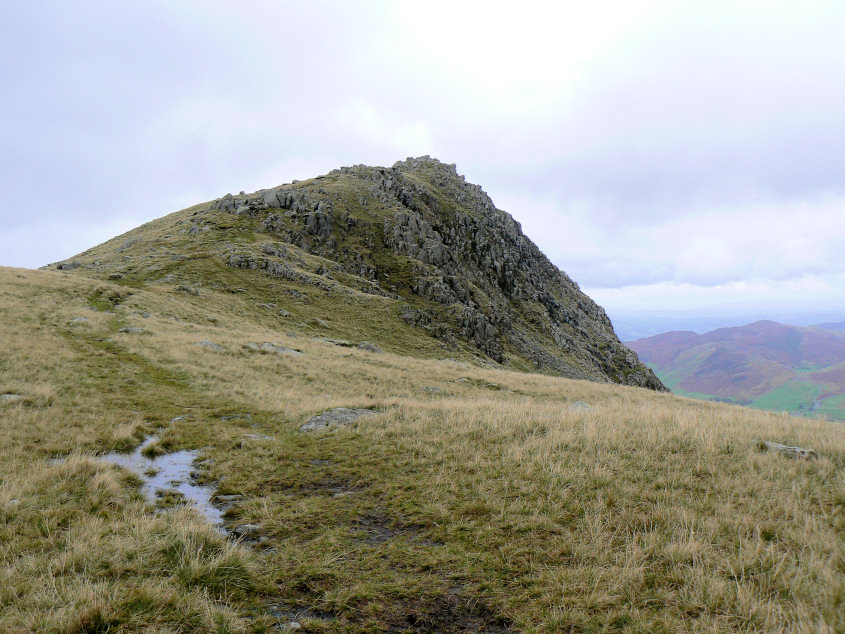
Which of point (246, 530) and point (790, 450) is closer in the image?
point (246, 530)

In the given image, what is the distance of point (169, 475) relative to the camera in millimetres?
9805

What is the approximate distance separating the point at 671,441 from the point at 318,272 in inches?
2261

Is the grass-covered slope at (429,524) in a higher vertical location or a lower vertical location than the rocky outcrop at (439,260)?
lower

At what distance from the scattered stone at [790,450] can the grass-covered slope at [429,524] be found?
1.22 feet

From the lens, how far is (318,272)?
62.0 meters

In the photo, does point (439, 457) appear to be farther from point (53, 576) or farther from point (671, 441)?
point (53, 576)

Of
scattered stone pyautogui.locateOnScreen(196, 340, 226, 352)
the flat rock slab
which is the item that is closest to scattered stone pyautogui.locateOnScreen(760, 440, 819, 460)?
the flat rock slab

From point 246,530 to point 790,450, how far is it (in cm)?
1115

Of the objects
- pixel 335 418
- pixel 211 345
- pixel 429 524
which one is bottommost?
pixel 429 524

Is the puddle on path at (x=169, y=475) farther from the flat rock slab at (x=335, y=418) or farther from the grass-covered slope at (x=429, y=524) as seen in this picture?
the flat rock slab at (x=335, y=418)

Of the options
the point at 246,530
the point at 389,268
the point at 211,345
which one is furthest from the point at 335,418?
the point at 389,268

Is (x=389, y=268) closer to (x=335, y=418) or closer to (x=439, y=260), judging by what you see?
(x=439, y=260)

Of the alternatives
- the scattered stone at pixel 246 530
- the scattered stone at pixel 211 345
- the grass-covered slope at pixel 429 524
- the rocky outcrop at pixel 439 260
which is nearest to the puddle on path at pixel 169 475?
the scattered stone at pixel 246 530

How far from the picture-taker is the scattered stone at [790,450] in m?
8.53
